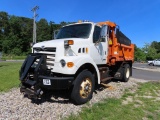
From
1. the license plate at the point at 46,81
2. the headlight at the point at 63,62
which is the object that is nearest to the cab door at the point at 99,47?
the headlight at the point at 63,62

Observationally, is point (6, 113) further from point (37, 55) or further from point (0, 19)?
point (0, 19)

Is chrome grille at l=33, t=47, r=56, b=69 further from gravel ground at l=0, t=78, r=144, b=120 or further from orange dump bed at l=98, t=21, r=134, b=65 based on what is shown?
orange dump bed at l=98, t=21, r=134, b=65

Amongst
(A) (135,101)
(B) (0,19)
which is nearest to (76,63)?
(A) (135,101)

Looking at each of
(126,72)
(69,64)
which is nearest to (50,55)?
(69,64)

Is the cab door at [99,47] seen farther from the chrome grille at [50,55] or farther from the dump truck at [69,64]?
the chrome grille at [50,55]

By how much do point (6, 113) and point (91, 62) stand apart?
2.95 meters

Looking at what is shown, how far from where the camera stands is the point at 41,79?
5.62 metres

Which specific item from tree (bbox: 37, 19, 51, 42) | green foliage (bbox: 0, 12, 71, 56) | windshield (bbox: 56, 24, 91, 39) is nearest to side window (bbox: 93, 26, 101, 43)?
windshield (bbox: 56, 24, 91, 39)

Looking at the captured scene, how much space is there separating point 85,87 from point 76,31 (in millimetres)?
2260

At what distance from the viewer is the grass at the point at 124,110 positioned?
5.24 meters

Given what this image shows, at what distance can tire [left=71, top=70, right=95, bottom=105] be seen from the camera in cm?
590

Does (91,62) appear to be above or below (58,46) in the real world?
below

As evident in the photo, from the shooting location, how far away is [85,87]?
6.23 metres

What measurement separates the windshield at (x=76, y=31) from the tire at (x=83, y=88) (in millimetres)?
1529
